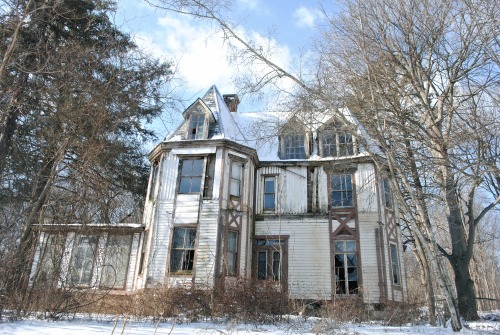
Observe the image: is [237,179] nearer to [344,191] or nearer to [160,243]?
[160,243]

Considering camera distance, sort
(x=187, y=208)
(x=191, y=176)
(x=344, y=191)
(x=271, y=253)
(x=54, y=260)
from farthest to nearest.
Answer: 1. (x=344, y=191)
2. (x=271, y=253)
3. (x=191, y=176)
4. (x=187, y=208)
5. (x=54, y=260)

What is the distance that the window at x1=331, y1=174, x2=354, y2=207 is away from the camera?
17.6 metres

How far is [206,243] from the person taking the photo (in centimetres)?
1555

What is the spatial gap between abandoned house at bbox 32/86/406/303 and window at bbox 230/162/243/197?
48 mm

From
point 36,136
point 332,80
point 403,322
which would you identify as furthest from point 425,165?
point 36,136

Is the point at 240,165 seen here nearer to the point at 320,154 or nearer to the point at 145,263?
the point at 320,154

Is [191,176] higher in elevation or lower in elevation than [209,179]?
higher

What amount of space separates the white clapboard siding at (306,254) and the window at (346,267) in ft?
1.28

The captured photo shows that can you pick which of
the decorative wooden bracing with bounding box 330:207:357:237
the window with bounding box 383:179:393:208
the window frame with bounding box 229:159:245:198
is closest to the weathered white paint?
the window frame with bounding box 229:159:245:198

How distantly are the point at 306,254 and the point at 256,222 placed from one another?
110 inches

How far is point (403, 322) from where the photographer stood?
13.5m

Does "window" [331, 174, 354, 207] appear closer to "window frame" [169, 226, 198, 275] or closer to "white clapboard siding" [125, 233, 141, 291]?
"window frame" [169, 226, 198, 275]

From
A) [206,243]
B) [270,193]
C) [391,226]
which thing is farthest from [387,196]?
[206,243]

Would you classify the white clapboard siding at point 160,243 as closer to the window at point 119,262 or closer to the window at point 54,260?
the window at point 119,262
